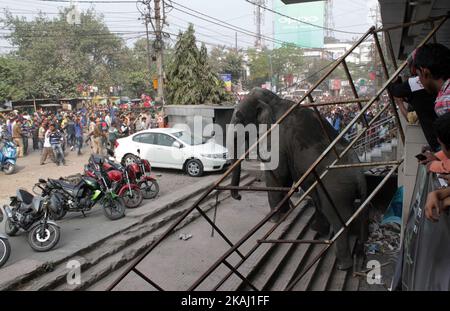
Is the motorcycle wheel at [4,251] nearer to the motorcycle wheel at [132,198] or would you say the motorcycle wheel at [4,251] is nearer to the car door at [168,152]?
the motorcycle wheel at [132,198]

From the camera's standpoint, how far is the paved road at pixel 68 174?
647cm

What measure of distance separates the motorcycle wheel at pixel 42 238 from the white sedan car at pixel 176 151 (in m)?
5.76

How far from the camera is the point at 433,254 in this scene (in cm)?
214

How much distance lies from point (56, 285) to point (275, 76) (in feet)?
155

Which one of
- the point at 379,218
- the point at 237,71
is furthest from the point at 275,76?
the point at 379,218

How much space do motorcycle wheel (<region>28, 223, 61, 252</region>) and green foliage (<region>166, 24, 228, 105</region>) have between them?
11124 mm

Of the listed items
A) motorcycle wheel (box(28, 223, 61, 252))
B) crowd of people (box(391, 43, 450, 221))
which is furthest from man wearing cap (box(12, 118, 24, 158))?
crowd of people (box(391, 43, 450, 221))

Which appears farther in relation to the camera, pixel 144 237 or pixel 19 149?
pixel 19 149

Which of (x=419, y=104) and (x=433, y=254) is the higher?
(x=419, y=104)

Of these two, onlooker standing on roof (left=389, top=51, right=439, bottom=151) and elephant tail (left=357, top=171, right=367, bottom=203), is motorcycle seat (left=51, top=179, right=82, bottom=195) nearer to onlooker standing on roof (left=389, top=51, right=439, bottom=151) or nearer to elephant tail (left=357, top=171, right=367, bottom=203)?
elephant tail (left=357, top=171, right=367, bottom=203)

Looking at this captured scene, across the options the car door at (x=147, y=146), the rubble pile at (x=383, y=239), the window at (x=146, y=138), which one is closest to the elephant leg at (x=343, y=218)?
the rubble pile at (x=383, y=239)

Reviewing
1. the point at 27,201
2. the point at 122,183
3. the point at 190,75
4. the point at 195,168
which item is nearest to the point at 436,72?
the point at 27,201
